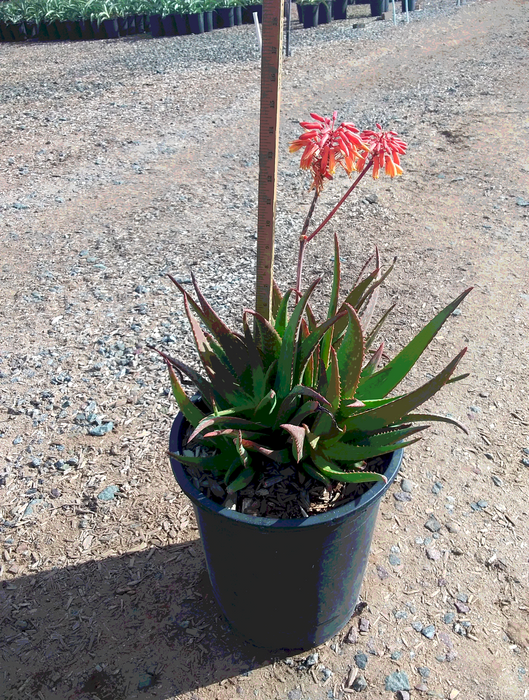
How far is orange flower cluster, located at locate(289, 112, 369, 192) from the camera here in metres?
1.47

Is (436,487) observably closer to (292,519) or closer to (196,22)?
(292,519)

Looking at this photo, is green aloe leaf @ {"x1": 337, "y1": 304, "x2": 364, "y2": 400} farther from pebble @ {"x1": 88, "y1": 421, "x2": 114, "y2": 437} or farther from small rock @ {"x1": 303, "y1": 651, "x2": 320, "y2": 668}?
pebble @ {"x1": 88, "y1": 421, "x2": 114, "y2": 437}

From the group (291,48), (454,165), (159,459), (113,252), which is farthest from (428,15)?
(159,459)

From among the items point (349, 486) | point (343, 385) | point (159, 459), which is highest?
point (343, 385)

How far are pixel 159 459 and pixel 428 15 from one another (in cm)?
1398

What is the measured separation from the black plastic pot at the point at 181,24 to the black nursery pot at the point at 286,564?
1287 centimetres

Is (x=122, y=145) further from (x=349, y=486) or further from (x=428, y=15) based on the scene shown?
(x=428, y=15)

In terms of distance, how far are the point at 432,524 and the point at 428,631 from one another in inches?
20.3

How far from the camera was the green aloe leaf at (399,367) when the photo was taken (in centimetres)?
179

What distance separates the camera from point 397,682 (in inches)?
84.6

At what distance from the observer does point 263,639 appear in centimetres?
216

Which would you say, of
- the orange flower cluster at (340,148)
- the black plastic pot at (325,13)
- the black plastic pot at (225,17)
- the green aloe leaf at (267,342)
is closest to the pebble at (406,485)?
the green aloe leaf at (267,342)

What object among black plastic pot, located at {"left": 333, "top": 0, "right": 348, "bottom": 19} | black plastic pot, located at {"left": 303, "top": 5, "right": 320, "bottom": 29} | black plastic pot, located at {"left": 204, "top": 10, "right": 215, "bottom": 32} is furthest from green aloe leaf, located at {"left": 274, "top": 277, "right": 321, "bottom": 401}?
black plastic pot, located at {"left": 333, "top": 0, "right": 348, "bottom": 19}

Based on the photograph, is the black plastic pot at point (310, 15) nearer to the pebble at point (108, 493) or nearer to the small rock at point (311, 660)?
the pebble at point (108, 493)
